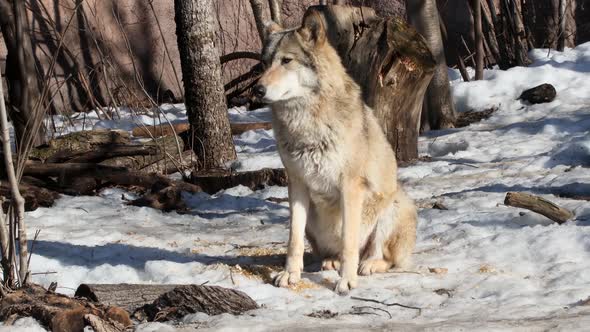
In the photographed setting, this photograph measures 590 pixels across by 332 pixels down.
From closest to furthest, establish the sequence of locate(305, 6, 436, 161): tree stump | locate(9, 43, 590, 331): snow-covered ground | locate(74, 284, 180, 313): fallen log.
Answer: locate(9, 43, 590, 331): snow-covered ground < locate(74, 284, 180, 313): fallen log < locate(305, 6, 436, 161): tree stump

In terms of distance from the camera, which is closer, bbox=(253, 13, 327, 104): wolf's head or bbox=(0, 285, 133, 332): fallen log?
bbox=(0, 285, 133, 332): fallen log

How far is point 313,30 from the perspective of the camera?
17.6 ft

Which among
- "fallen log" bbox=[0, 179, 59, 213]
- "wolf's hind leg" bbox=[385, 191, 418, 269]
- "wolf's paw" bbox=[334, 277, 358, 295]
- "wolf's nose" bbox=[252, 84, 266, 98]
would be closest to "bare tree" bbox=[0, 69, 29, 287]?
"wolf's nose" bbox=[252, 84, 266, 98]

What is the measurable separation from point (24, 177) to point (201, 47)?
7.62 ft

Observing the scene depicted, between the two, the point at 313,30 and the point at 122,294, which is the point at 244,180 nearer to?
the point at 313,30

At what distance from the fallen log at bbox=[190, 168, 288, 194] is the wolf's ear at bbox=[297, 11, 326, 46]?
3158 millimetres

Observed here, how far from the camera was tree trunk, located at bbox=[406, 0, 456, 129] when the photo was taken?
10141 mm

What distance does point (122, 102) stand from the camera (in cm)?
1370

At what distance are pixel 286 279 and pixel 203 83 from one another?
4.33 m

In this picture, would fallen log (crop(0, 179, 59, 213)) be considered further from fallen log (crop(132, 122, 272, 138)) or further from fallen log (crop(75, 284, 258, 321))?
fallen log (crop(132, 122, 272, 138))

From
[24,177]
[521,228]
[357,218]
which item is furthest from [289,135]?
[24,177]

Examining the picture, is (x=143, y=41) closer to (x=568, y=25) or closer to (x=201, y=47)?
(x=201, y=47)

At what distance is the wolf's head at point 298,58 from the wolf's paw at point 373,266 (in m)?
1.23

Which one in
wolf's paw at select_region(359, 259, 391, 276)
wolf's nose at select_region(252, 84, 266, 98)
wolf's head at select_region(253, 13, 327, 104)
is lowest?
wolf's paw at select_region(359, 259, 391, 276)
